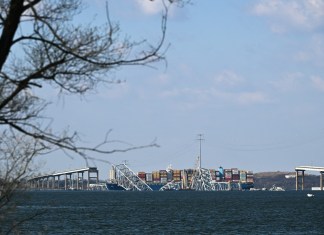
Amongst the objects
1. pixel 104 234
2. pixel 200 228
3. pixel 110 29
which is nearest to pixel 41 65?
pixel 110 29

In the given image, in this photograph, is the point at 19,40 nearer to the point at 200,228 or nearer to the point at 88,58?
the point at 88,58

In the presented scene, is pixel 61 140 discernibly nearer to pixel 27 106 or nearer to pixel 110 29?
pixel 27 106

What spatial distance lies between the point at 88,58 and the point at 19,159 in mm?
2992

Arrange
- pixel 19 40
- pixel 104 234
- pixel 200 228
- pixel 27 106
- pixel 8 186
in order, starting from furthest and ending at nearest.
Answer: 1. pixel 200 228
2. pixel 104 234
3. pixel 8 186
4. pixel 27 106
5. pixel 19 40

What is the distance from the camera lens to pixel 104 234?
4503 cm

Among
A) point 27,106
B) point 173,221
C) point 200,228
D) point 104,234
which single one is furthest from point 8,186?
point 173,221

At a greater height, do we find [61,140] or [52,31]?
[52,31]

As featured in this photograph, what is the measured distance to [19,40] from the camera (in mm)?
5543

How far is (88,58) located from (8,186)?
273 centimetres

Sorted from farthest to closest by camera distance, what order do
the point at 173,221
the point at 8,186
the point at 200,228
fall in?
the point at 173,221, the point at 200,228, the point at 8,186

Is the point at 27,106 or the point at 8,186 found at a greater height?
the point at 27,106

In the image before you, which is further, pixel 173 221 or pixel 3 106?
pixel 173 221

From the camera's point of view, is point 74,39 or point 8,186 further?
point 8,186

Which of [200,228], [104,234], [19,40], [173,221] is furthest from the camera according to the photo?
[173,221]
